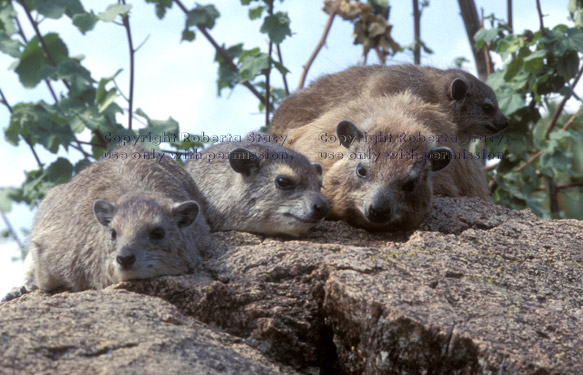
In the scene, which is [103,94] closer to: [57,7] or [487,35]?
[57,7]

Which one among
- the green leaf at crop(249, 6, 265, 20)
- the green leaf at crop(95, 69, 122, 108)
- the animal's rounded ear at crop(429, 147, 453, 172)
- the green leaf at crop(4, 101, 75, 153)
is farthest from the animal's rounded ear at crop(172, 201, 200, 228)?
the green leaf at crop(249, 6, 265, 20)

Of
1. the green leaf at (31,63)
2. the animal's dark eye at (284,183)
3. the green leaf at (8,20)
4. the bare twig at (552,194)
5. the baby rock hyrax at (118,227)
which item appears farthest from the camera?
the bare twig at (552,194)

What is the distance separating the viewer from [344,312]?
200 inches

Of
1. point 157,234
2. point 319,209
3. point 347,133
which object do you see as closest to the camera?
point 157,234

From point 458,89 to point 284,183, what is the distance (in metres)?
3.45

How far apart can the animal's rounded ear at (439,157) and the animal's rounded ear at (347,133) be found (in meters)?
0.65

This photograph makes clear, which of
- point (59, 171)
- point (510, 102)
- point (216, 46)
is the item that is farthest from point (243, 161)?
point (510, 102)

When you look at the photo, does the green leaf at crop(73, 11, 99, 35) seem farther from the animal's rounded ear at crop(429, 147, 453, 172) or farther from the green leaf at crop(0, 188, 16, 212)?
the animal's rounded ear at crop(429, 147, 453, 172)

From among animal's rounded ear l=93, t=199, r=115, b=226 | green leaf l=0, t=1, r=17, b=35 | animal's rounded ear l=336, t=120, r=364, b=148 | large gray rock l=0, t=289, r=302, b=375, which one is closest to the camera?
large gray rock l=0, t=289, r=302, b=375

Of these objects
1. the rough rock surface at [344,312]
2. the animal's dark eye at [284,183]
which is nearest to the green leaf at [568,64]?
the rough rock surface at [344,312]

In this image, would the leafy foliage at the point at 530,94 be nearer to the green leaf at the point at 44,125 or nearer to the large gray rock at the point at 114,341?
the green leaf at the point at 44,125

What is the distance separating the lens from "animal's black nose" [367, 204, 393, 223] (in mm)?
6363

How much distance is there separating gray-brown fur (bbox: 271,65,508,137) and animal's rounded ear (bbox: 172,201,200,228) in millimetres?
2931

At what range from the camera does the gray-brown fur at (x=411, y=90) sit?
866 centimetres
